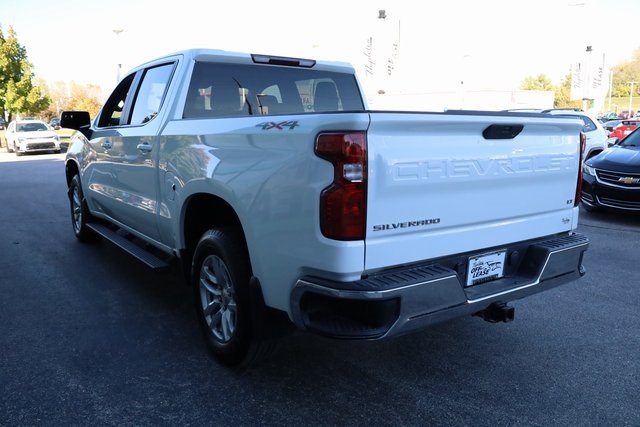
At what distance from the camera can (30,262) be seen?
19.5 feet

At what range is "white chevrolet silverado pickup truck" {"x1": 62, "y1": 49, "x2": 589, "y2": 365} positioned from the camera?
8.12 feet

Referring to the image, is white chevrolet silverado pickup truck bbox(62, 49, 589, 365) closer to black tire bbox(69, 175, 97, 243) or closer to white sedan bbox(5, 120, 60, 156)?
black tire bbox(69, 175, 97, 243)

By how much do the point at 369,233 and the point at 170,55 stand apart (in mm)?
2701

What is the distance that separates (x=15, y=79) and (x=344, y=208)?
35438 millimetres

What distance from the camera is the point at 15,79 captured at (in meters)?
31.8

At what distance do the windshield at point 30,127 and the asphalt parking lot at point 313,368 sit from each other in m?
23.1

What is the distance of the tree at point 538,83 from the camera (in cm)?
11646

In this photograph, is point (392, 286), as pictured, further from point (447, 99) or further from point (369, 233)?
point (447, 99)

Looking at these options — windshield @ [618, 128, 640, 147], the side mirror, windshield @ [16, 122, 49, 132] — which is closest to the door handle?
the side mirror

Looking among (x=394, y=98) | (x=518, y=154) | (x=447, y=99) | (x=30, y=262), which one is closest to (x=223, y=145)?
(x=518, y=154)

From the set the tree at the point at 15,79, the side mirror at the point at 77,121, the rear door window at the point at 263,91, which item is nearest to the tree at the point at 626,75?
the tree at the point at 15,79

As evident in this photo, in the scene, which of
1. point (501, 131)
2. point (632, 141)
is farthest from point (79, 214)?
A: point (632, 141)

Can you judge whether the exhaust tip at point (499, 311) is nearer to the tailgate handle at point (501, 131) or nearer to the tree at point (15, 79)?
the tailgate handle at point (501, 131)

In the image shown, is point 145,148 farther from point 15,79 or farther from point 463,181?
point 15,79
